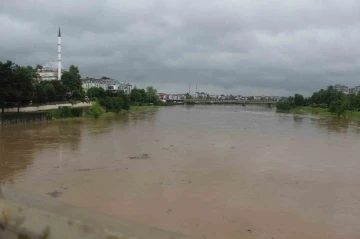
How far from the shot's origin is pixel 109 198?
7980 millimetres

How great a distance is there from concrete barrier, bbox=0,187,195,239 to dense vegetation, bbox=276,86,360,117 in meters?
48.7

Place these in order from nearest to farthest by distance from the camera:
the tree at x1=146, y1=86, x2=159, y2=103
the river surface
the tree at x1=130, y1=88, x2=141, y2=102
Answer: the river surface
the tree at x1=130, y1=88, x2=141, y2=102
the tree at x1=146, y1=86, x2=159, y2=103

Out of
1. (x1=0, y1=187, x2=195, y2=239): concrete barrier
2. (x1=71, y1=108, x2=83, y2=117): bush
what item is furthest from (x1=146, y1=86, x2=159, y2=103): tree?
(x1=0, y1=187, x2=195, y2=239): concrete barrier

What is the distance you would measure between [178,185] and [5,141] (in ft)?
41.7

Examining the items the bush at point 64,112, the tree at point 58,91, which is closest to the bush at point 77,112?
the bush at point 64,112

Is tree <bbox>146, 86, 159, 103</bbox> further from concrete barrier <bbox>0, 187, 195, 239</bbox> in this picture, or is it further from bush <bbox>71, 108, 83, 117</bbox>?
concrete barrier <bbox>0, 187, 195, 239</bbox>

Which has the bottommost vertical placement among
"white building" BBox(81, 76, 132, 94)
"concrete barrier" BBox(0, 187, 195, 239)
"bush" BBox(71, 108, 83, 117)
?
"bush" BBox(71, 108, 83, 117)

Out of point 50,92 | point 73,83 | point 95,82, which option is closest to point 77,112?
point 50,92

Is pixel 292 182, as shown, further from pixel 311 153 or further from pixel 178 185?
pixel 311 153

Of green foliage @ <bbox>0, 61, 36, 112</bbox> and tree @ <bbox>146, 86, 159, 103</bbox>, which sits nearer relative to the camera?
green foliage @ <bbox>0, 61, 36, 112</bbox>

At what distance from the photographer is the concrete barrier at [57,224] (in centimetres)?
178

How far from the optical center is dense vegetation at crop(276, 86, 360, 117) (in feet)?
157

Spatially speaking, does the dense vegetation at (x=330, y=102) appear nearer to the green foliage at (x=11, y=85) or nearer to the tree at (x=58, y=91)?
the tree at (x=58, y=91)

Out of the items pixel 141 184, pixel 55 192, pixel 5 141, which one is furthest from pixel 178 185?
pixel 5 141
